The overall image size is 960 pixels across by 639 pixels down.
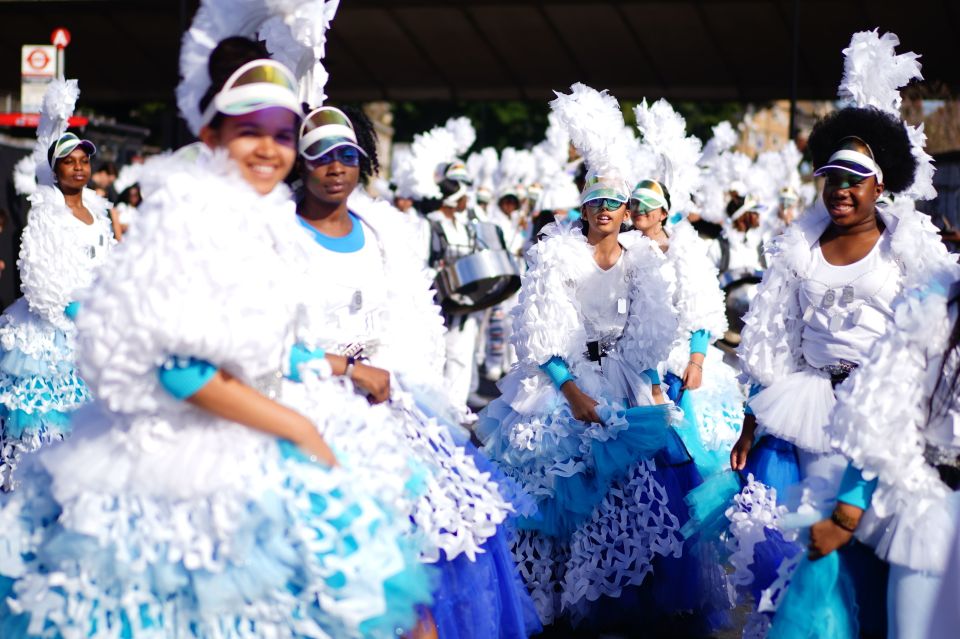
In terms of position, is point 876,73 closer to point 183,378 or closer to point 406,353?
point 406,353

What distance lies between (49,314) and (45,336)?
0.43 ft

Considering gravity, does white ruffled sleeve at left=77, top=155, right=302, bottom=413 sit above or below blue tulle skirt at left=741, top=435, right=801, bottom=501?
above

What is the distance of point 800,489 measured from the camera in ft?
13.2

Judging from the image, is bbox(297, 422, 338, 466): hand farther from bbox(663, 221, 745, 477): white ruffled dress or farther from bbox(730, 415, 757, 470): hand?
bbox(663, 221, 745, 477): white ruffled dress

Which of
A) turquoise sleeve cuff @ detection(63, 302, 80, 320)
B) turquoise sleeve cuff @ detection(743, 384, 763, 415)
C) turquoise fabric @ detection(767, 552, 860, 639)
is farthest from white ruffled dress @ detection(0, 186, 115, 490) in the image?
turquoise fabric @ detection(767, 552, 860, 639)

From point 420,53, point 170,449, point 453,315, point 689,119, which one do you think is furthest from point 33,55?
point 689,119

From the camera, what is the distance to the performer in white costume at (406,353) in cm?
391

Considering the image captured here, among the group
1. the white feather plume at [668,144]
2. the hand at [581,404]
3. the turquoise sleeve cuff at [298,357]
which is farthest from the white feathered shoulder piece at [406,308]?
the white feather plume at [668,144]

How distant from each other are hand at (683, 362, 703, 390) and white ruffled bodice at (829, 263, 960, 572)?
354cm

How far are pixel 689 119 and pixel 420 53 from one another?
32.1m

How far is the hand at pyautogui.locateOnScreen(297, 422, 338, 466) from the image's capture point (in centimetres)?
331

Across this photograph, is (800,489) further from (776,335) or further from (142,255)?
(142,255)

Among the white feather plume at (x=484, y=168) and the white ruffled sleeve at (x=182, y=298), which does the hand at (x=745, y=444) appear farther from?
the white feather plume at (x=484, y=168)

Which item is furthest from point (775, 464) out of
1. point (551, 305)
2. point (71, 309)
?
point (71, 309)
